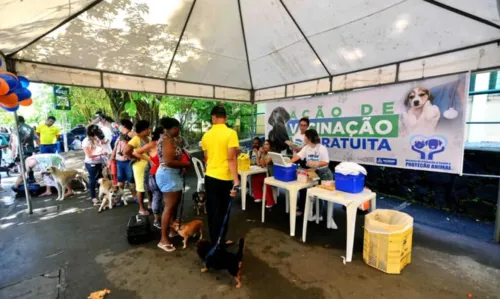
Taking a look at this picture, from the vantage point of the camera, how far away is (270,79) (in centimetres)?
539

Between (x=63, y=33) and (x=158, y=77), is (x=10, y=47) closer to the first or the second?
(x=63, y=33)

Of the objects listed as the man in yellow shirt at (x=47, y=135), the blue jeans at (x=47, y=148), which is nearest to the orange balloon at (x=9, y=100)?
the man in yellow shirt at (x=47, y=135)

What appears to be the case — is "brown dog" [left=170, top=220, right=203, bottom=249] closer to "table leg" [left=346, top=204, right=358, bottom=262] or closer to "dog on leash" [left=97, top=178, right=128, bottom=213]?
"table leg" [left=346, top=204, right=358, bottom=262]

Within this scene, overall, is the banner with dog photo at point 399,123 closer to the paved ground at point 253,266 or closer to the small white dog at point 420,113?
the small white dog at point 420,113

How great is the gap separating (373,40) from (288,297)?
11.9 ft

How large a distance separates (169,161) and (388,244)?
103 inches

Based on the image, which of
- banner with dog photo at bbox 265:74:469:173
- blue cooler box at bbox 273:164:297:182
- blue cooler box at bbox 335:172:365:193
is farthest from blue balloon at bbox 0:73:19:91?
banner with dog photo at bbox 265:74:469:173

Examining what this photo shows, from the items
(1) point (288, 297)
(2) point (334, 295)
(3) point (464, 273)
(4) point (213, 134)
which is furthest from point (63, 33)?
(3) point (464, 273)

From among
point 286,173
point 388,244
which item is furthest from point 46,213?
point 388,244

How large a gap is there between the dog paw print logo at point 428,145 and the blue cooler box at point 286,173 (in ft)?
6.60

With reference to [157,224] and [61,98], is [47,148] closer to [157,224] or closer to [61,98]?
[61,98]

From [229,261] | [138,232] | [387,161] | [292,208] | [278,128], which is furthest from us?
[278,128]

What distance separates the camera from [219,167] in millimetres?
2432

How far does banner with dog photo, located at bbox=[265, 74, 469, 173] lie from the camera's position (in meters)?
3.14
